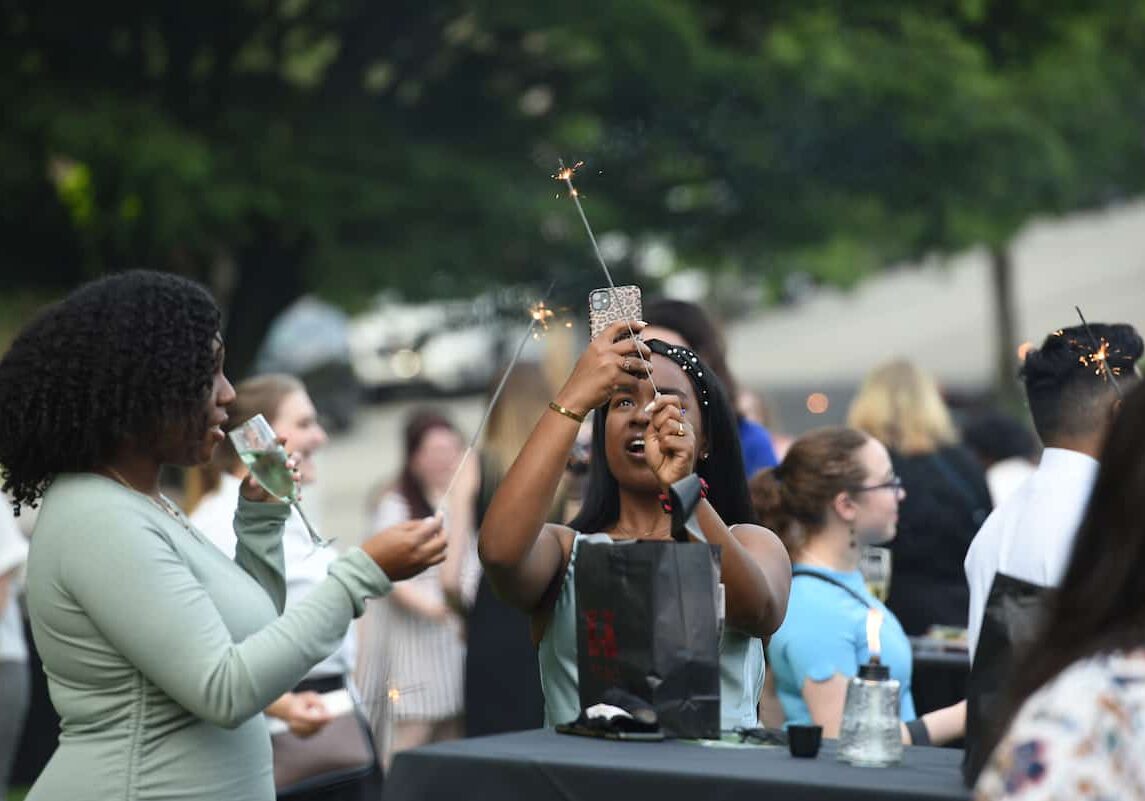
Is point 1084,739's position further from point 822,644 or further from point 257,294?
point 257,294

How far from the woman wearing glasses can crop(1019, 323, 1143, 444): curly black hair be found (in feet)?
2.77

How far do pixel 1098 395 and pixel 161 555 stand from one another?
198 centimetres

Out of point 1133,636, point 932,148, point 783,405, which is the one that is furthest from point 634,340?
point 783,405

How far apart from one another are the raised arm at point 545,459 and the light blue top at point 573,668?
121mm

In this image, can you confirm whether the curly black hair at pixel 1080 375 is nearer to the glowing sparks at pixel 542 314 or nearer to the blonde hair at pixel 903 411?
the glowing sparks at pixel 542 314

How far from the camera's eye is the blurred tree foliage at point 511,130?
11.4 metres

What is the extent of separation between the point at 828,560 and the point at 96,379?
2.36 metres

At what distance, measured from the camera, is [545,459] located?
10.6 ft

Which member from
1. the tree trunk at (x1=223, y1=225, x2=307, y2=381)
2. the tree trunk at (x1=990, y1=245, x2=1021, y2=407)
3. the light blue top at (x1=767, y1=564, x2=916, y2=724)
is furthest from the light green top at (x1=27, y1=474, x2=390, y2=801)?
the tree trunk at (x1=990, y1=245, x2=1021, y2=407)

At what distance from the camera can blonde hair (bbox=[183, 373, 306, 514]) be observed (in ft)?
17.3

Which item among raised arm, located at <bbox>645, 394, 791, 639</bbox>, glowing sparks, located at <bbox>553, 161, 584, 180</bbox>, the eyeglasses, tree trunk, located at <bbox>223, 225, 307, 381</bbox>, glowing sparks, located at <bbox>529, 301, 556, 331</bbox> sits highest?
tree trunk, located at <bbox>223, 225, 307, 381</bbox>

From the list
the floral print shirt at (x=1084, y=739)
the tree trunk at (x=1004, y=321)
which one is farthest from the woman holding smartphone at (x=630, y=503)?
the tree trunk at (x=1004, y=321)

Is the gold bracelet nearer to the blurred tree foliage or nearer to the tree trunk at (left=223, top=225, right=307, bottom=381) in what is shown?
the blurred tree foliage

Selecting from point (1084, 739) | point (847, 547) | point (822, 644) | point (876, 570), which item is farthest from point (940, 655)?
point (1084, 739)
